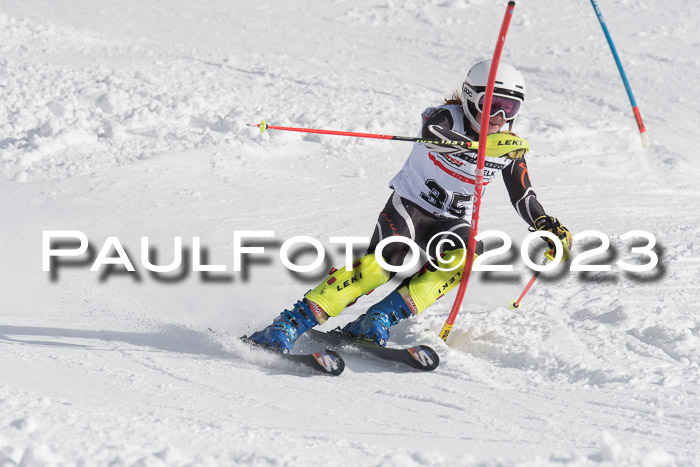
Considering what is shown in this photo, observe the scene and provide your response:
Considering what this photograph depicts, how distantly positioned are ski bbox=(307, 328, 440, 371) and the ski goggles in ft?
4.38

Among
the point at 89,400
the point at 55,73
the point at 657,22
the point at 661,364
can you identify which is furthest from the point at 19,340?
the point at 657,22

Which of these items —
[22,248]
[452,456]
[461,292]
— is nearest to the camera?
[452,456]

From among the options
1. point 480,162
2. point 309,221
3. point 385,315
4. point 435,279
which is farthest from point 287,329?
point 309,221

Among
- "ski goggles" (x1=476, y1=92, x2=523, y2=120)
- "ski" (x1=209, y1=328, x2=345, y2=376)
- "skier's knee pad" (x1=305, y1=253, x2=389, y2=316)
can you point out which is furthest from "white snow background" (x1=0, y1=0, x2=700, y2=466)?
"ski goggles" (x1=476, y1=92, x2=523, y2=120)

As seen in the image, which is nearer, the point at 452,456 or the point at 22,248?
the point at 452,456

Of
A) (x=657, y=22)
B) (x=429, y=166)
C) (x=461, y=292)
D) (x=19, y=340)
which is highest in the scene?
(x=657, y=22)

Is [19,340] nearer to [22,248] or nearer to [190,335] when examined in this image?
[190,335]

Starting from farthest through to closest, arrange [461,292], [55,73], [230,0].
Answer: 1. [230,0]
2. [55,73]
3. [461,292]

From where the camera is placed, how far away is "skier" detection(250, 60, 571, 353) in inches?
179

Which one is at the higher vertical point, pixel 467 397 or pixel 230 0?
pixel 230 0

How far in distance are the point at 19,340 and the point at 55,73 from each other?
593cm

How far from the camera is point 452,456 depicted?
10.4 feet

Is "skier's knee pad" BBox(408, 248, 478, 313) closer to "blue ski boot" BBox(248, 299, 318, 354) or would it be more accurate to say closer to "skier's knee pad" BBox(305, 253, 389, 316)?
"skier's knee pad" BBox(305, 253, 389, 316)

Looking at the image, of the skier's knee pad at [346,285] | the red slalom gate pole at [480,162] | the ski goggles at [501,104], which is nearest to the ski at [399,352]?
the skier's knee pad at [346,285]
